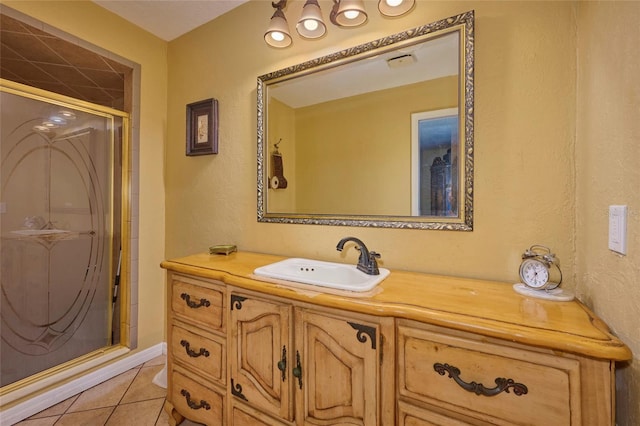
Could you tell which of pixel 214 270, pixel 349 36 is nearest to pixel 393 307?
pixel 214 270

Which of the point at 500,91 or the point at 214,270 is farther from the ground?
the point at 500,91

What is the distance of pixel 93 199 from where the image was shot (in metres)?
1.99

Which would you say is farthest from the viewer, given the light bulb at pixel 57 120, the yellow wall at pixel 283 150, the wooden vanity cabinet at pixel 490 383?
the light bulb at pixel 57 120

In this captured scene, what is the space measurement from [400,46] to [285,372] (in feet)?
4.90

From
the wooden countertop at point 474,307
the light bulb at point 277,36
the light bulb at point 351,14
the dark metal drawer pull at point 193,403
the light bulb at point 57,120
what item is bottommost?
the dark metal drawer pull at point 193,403

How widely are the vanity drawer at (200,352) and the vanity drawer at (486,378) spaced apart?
0.81m

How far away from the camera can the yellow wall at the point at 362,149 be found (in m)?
1.29

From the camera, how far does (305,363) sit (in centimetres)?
99

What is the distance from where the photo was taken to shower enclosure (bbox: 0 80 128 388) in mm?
1673

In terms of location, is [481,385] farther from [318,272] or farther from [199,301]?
[199,301]

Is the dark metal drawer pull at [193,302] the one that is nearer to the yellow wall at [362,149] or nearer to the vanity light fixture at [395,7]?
the yellow wall at [362,149]

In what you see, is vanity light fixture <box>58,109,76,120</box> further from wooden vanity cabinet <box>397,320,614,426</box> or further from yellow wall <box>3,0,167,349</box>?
wooden vanity cabinet <box>397,320,614,426</box>

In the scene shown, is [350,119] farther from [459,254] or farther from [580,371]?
[580,371]

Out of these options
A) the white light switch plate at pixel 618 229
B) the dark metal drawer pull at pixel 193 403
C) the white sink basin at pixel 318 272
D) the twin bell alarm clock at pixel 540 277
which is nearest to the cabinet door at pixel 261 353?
the white sink basin at pixel 318 272
